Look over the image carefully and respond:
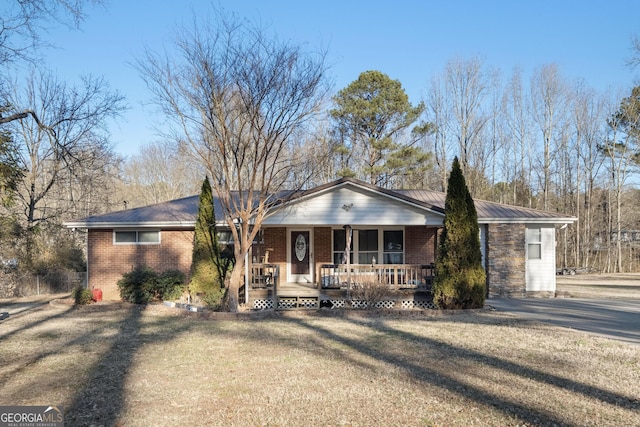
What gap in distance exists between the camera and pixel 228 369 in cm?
690

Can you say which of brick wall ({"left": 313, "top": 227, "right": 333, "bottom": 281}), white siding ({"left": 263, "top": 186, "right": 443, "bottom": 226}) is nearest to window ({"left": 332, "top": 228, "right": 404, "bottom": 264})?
brick wall ({"left": 313, "top": 227, "right": 333, "bottom": 281})

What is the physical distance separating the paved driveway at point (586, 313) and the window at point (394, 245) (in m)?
3.58

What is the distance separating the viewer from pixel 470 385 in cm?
600

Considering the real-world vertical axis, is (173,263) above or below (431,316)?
above

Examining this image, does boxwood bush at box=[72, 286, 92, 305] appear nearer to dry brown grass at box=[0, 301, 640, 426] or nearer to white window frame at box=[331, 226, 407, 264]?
dry brown grass at box=[0, 301, 640, 426]

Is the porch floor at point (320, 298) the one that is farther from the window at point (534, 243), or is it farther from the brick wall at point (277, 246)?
the window at point (534, 243)

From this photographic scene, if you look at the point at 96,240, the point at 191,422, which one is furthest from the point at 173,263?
the point at 191,422

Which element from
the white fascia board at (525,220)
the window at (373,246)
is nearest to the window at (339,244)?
the window at (373,246)

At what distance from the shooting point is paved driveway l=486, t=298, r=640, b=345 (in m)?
10.3

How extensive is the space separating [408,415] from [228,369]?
3012 millimetres

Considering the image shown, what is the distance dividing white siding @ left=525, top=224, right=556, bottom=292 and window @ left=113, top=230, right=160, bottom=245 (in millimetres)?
13448

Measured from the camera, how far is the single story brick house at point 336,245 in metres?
14.5

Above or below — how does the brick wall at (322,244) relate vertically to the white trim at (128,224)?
below

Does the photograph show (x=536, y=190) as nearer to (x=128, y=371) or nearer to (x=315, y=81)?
(x=315, y=81)
